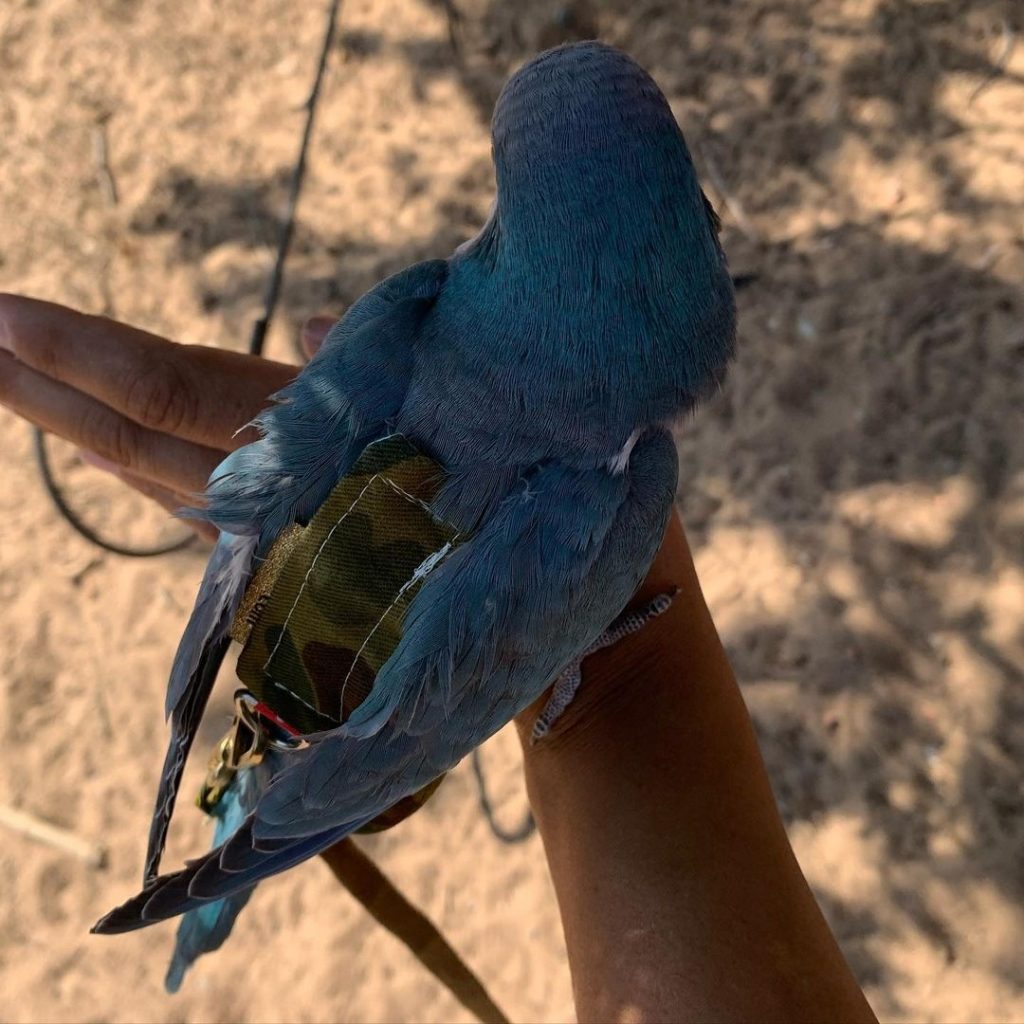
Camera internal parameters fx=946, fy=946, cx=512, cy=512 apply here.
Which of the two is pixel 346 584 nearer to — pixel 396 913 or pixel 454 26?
pixel 396 913

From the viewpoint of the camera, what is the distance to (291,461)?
175 centimetres

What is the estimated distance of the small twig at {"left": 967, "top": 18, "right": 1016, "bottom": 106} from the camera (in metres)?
2.75

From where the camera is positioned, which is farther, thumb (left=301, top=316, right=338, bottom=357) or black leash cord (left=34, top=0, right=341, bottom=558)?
black leash cord (left=34, top=0, right=341, bottom=558)

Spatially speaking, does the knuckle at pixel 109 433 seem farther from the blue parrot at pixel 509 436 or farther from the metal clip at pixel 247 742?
the metal clip at pixel 247 742

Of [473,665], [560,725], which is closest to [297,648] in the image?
[473,665]

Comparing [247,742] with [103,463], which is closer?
[247,742]

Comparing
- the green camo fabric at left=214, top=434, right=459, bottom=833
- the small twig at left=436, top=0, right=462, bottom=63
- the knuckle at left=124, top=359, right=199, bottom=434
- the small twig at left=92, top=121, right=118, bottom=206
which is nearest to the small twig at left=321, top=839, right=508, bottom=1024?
the green camo fabric at left=214, top=434, right=459, bottom=833

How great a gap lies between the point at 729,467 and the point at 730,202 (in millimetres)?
842

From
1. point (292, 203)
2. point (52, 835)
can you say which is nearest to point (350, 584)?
point (52, 835)

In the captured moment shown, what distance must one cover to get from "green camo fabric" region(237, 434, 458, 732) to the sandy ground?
1.24 m

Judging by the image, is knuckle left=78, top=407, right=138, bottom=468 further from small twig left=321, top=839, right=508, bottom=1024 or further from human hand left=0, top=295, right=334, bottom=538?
small twig left=321, top=839, right=508, bottom=1024

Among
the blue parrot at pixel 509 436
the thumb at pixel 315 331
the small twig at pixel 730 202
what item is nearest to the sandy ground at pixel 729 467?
the small twig at pixel 730 202

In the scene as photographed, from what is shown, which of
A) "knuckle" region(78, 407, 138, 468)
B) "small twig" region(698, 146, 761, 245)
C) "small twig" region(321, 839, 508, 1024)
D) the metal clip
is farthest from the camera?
"small twig" region(698, 146, 761, 245)

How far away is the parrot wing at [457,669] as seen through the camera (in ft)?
5.33
